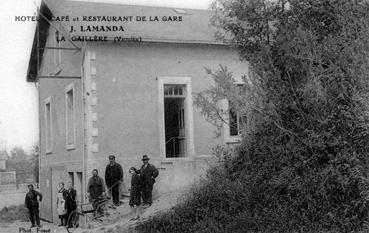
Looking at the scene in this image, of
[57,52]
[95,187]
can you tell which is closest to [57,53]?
[57,52]

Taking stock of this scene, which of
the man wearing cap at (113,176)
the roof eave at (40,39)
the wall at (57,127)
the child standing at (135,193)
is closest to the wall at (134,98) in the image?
the man wearing cap at (113,176)

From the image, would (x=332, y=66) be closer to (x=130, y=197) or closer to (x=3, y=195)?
(x=130, y=197)

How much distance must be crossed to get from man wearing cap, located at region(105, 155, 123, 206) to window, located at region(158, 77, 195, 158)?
5.35 ft

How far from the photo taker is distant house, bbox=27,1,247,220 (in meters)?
15.1

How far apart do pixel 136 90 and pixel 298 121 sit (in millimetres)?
7081

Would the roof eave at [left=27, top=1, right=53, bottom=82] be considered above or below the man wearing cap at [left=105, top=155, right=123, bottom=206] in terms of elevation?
above

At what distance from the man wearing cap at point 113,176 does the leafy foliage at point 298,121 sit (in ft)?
11.0

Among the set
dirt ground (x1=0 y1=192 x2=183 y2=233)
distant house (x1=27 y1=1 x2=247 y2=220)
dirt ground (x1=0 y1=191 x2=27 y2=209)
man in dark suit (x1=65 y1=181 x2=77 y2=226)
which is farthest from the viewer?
dirt ground (x1=0 y1=191 x2=27 y2=209)

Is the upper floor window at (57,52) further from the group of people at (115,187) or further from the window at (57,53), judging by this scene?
the group of people at (115,187)

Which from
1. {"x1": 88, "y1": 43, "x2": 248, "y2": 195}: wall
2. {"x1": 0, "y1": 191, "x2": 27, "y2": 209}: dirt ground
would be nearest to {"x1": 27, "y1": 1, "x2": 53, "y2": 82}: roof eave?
{"x1": 88, "y1": 43, "x2": 248, "y2": 195}: wall

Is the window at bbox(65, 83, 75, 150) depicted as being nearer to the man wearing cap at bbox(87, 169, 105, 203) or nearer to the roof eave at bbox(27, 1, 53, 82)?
the roof eave at bbox(27, 1, 53, 82)

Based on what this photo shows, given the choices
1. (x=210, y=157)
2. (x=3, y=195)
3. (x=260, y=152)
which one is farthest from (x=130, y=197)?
(x=3, y=195)

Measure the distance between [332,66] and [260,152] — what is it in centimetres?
268

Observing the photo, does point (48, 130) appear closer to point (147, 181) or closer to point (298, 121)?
point (147, 181)
